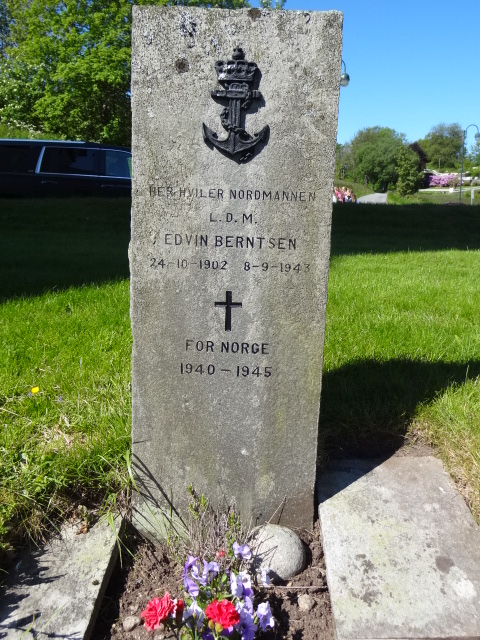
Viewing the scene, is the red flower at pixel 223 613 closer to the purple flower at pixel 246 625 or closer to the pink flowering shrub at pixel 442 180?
the purple flower at pixel 246 625

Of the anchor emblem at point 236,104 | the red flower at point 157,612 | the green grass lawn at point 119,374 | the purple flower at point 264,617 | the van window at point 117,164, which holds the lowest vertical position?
the purple flower at point 264,617

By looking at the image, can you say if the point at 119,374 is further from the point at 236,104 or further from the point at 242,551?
the point at 236,104

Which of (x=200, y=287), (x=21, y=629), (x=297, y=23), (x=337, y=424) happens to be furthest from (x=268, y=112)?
(x=21, y=629)

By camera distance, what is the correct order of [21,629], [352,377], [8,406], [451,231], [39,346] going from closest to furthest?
[21,629], [8,406], [352,377], [39,346], [451,231]

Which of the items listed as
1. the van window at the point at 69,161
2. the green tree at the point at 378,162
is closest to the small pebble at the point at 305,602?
the van window at the point at 69,161

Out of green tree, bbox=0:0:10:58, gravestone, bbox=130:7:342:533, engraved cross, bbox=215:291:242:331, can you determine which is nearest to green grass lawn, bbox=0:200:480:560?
gravestone, bbox=130:7:342:533

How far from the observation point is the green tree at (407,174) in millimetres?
53062

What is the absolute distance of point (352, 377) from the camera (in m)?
3.60

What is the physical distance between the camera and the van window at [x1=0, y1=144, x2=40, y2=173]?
13.9 metres

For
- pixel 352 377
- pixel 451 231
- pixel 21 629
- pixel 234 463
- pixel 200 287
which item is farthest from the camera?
pixel 451 231

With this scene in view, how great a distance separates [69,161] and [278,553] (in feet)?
43.6

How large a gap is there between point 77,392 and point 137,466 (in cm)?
94

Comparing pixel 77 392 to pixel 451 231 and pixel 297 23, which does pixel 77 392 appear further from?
pixel 451 231

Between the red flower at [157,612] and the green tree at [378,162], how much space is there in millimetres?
59974
